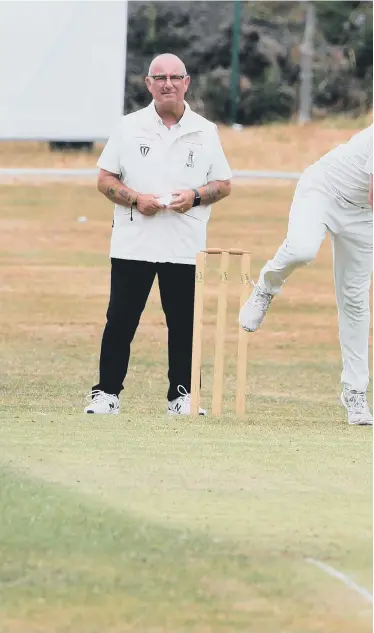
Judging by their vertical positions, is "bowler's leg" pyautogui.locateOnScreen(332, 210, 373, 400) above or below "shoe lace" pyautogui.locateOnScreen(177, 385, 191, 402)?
above

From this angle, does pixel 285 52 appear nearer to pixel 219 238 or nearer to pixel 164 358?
pixel 219 238

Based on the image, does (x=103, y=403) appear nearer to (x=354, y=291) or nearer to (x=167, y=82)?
(x=354, y=291)

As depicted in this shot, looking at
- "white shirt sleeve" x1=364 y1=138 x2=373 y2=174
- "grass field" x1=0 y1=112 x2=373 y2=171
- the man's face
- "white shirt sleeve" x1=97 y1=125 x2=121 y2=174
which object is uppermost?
the man's face

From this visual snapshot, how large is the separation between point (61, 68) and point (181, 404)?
734 cm

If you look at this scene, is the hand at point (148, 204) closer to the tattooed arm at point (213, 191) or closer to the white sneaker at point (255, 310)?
the tattooed arm at point (213, 191)

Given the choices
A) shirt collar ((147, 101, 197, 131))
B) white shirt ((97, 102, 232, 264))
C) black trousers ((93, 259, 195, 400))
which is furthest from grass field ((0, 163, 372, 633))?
shirt collar ((147, 101, 197, 131))

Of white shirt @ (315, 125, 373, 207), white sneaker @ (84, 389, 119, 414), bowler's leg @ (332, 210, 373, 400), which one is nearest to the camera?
white shirt @ (315, 125, 373, 207)

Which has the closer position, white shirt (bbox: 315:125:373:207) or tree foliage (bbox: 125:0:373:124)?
white shirt (bbox: 315:125:373:207)

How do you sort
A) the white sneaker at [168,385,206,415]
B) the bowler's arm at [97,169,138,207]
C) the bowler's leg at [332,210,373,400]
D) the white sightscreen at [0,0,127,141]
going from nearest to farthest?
the bowler's leg at [332,210,373,400] < the bowler's arm at [97,169,138,207] < the white sneaker at [168,385,206,415] < the white sightscreen at [0,0,127,141]

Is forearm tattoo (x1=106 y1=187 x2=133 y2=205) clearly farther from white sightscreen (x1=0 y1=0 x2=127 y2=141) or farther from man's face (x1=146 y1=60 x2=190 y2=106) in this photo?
white sightscreen (x1=0 y1=0 x2=127 y2=141)

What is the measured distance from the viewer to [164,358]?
39.5ft

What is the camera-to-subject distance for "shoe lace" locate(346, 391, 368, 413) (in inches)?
332

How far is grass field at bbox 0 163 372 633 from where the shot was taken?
16.7 feet

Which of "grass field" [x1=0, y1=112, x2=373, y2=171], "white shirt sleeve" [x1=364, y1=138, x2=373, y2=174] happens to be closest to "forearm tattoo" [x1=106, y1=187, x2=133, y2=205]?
"white shirt sleeve" [x1=364, y1=138, x2=373, y2=174]
